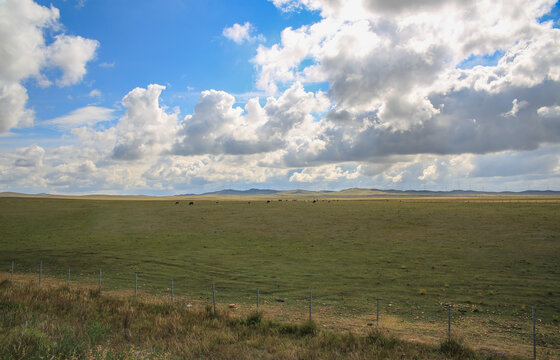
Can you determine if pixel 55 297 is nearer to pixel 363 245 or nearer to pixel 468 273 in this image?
pixel 468 273

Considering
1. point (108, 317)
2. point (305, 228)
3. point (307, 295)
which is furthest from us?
point (305, 228)

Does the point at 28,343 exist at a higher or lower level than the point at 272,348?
higher

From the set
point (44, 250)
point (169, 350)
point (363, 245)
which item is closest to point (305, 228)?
point (363, 245)

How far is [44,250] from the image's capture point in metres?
45.7

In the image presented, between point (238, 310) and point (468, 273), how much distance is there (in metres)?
22.5

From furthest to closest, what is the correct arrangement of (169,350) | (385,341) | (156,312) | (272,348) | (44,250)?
(44,250) < (156,312) < (385,341) < (272,348) < (169,350)

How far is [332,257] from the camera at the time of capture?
40.6 meters

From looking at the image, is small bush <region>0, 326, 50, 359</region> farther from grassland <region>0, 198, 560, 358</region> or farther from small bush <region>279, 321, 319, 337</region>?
grassland <region>0, 198, 560, 358</region>

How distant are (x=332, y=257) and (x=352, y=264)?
13.8ft

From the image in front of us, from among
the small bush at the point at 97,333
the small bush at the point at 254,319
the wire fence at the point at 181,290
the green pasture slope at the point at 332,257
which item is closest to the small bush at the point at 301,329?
the small bush at the point at 254,319

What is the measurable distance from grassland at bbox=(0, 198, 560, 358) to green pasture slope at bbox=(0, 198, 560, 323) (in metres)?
0.15

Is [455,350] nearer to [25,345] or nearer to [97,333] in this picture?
[97,333]

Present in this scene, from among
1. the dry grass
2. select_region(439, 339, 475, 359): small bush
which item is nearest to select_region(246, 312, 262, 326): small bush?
the dry grass

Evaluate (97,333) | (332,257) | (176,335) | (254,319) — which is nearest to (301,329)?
(254,319)
